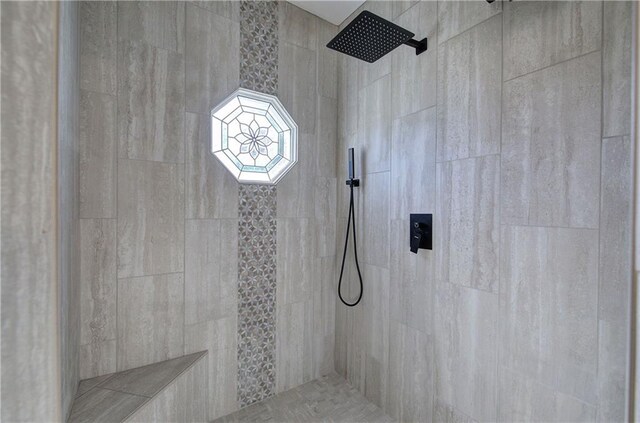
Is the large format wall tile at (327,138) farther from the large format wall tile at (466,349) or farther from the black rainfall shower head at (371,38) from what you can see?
the large format wall tile at (466,349)

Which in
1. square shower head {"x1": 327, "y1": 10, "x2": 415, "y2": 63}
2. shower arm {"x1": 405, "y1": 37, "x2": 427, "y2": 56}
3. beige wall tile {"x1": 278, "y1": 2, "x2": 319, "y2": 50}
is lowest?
square shower head {"x1": 327, "y1": 10, "x2": 415, "y2": 63}

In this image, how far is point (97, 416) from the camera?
1.17m

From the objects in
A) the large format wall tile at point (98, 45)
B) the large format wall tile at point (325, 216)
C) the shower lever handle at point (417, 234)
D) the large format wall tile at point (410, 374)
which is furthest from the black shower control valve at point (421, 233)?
the large format wall tile at point (98, 45)

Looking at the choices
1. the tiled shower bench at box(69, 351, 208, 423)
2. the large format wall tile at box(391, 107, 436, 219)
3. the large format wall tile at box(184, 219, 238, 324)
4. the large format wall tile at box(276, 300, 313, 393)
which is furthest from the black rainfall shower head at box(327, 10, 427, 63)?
the tiled shower bench at box(69, 351, 208, 423)

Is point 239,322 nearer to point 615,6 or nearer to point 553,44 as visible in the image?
point 553,44

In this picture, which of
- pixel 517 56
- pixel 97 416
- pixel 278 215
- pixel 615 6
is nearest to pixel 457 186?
pixel 517 56

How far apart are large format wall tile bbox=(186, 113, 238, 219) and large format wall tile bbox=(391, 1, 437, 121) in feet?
3.73

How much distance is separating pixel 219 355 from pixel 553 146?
1.98 m

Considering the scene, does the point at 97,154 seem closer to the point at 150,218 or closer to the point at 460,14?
the point at 150,218

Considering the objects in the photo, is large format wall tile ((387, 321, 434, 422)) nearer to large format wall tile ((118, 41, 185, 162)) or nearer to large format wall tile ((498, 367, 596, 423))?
large format wall tile ((498, 367, 596, 423))

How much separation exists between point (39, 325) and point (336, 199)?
1953 millimetres

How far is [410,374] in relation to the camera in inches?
62.1

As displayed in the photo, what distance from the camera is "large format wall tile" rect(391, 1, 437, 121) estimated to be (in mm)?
1480

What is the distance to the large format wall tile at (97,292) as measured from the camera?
1365 mm
